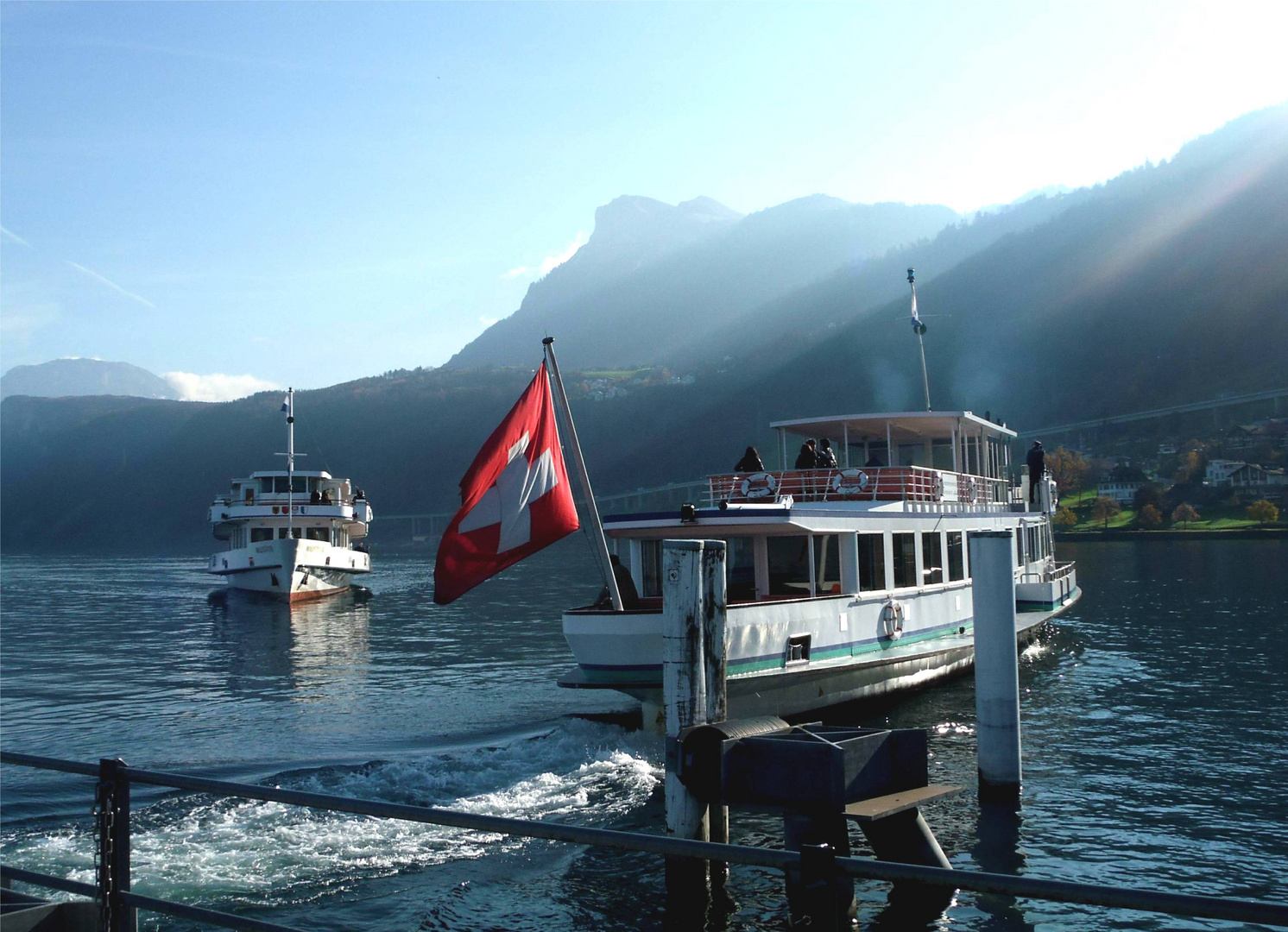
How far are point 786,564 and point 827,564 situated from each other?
2.94 ft

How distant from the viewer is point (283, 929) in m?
4.90

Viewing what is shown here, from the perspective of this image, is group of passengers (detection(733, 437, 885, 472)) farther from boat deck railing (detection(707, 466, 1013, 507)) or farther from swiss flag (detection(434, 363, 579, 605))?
swiss flag (detection(434, 363, 579, 605))

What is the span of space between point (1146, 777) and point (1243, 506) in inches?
4874

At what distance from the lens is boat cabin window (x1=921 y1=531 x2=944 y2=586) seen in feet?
77.3

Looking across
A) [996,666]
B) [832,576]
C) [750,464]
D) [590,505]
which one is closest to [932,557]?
[832,576]

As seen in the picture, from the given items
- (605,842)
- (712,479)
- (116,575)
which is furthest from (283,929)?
(116,575)

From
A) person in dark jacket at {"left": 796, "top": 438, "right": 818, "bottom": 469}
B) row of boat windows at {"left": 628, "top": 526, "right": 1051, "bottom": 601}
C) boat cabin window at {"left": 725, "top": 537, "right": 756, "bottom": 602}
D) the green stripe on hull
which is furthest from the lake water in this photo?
person in dark jacket at {"left": 796, "top": 438, "right": 818, "bottom": 469}

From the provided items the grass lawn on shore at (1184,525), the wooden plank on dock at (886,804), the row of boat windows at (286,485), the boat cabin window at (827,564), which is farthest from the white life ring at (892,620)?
the grass lawn on shore at (1184,525)

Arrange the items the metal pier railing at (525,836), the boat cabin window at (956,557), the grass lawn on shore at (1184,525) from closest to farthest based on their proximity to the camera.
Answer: the metal pier railing at (525,836), the boat cabin window at (956,557), the grass lawn on shore at (1184,525)

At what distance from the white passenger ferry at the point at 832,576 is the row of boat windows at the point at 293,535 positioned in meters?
42.6

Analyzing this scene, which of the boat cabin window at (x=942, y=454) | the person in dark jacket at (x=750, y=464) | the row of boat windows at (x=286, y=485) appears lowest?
the person in dark jacket at (x=750, y=464)

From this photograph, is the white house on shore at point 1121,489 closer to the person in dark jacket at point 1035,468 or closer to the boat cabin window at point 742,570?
the person in dark jacket at point 1035,468

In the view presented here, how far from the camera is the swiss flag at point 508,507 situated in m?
13.9

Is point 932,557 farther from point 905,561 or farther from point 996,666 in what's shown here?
point 996,666
